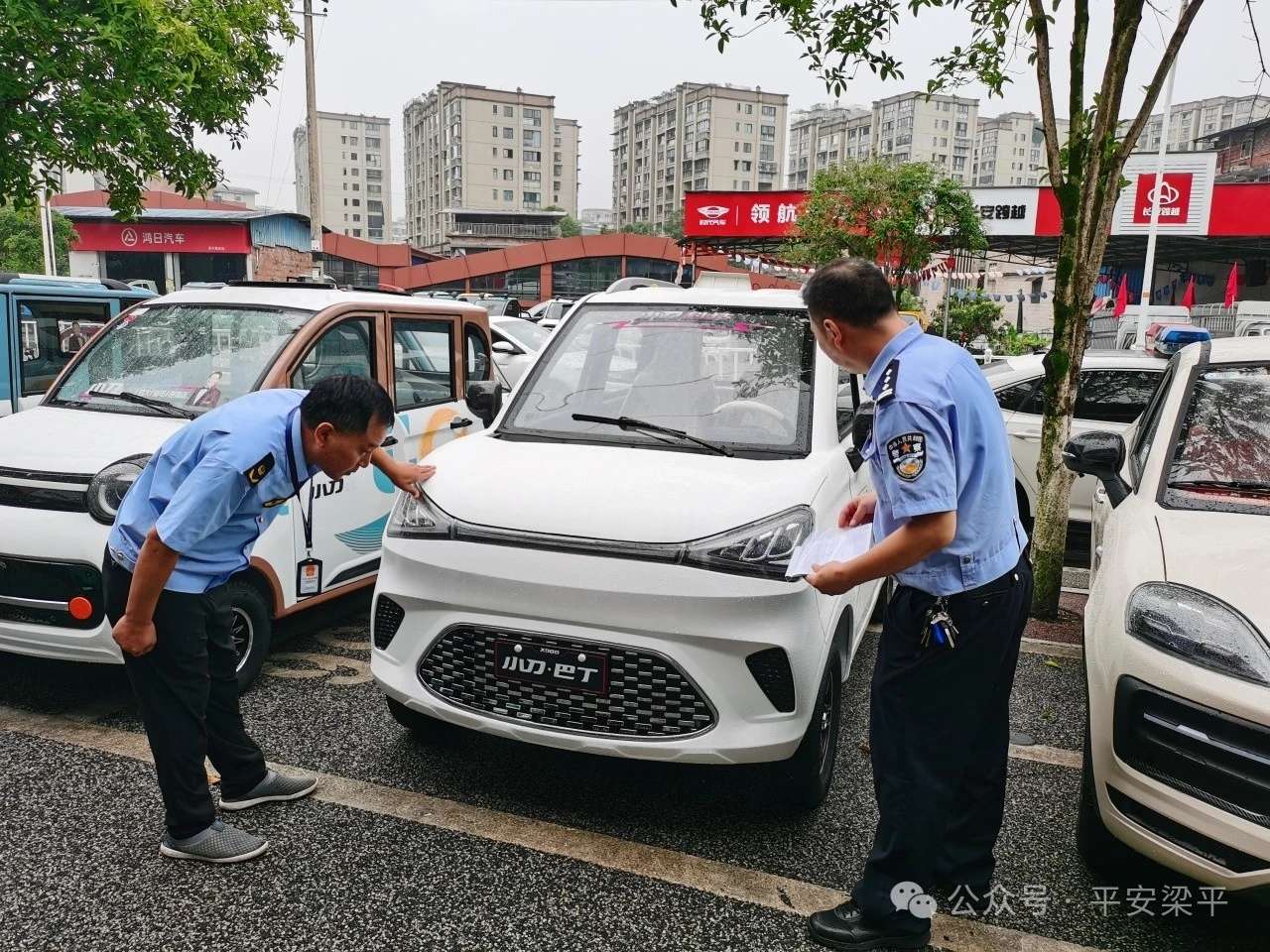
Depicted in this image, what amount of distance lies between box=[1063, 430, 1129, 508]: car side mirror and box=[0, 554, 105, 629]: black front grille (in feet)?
12.9

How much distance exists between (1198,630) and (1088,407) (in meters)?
4.89

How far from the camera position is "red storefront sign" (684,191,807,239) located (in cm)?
2431

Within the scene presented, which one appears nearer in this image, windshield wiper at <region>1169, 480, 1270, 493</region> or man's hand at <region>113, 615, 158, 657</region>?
man's hand at <region>113, 615, 158, 657</region>

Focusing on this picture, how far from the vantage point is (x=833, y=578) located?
2.27 m

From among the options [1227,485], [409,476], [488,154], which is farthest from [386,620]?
[488,154]

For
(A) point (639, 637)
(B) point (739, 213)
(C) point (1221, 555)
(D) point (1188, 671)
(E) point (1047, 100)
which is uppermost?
(B) point (739, 213)

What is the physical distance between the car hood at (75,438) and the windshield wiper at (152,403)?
49 mm

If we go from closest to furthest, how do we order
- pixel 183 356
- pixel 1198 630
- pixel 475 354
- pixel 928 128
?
pixel 1198 630 → pixel 183 356 → pixel 475 354 → pixel 928 128

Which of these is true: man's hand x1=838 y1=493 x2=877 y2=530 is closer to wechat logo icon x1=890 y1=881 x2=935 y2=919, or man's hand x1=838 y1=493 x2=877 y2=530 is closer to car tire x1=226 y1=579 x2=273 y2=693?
wechat logo icon x1=890 y1=881 x2=935 y2=919

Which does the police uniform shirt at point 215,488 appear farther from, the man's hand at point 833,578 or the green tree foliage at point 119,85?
the green tree foliage at point 119,85

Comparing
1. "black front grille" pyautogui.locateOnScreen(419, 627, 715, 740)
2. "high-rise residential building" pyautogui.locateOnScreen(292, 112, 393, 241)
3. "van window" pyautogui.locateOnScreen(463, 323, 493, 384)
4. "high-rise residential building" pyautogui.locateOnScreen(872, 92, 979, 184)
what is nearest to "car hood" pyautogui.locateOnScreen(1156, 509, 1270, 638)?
"black front grille" pyautogui.locateOnScreen(419, 627, 715, 740)

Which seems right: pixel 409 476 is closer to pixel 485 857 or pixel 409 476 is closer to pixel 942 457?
pixel 485 857

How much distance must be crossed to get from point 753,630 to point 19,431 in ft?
11.4

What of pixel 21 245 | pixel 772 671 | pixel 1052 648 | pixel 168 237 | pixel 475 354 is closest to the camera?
pixel 772 671
